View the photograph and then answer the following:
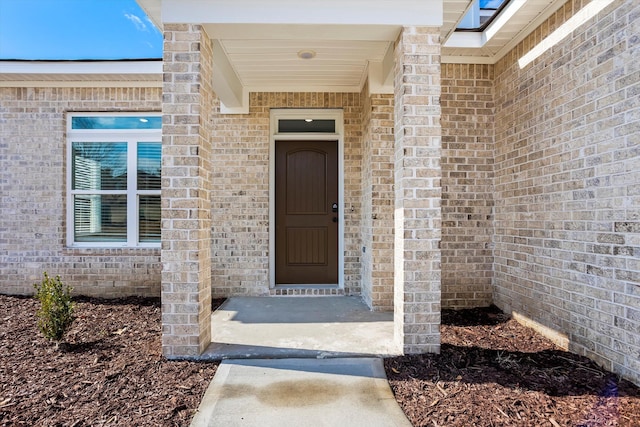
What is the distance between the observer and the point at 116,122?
5609 millimetres

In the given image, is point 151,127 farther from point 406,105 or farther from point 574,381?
point 574,381

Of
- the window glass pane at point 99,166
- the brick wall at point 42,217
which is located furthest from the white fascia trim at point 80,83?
the window glass pane at point 99,166

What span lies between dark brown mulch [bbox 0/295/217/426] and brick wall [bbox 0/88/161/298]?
1207 mm

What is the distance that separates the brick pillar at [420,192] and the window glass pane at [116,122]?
3985mm

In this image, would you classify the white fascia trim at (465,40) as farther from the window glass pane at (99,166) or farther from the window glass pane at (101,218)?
the window glass pane at (101,218)

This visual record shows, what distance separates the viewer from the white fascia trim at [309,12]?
3180 mm

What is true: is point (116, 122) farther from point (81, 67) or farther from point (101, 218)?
point (101, 218)

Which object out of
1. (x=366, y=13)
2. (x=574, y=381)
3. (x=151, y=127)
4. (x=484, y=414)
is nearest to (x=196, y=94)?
(x=366, y=13)

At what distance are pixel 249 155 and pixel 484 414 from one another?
13.8 feet

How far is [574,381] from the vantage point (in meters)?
2.78

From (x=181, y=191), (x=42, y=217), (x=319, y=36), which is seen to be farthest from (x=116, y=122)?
(x=319, y=36)

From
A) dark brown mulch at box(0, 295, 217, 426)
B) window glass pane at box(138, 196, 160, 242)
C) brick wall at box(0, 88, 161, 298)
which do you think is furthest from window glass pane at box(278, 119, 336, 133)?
dark brown mulch at box(0, 295, 217, 426)

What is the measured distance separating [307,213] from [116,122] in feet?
10.3

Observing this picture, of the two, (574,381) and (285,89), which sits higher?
(285,89)
